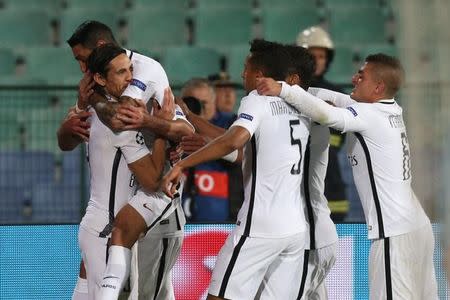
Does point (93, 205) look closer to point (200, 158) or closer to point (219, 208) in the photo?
point (200, 158)

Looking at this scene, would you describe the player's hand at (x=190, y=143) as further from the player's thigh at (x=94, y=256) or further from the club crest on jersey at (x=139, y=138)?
the player's thigh at (x=94, y=256)

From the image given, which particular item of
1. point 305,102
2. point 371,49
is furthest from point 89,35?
point 371,49

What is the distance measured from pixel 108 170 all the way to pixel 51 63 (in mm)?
6444

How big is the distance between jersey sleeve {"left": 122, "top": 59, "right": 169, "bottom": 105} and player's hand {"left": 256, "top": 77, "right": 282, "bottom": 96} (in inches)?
21.0

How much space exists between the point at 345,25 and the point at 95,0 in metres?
3.40

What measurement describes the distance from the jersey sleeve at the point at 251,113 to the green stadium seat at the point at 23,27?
7.46 m

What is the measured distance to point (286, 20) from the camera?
420 inches

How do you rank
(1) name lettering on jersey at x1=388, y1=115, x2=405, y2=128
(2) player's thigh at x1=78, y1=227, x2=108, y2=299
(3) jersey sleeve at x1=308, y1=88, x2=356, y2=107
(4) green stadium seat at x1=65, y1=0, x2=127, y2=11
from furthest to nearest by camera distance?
1. (4) green stadium seat at x1=65, y1=0, x2=127, y2=11
2. (3) jersey sleeve at x1=308, y1=88, x2=356, y2=107
3. (1) name lettering on jersey at x1=388, y1=115, x2=405, y2=128
4. (2) player's thigh at x1=78, y1=227, x2=108, y2=299

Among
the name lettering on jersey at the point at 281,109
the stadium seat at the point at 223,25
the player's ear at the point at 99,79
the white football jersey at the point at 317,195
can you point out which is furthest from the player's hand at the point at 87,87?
the stadium seat at the point at 223,25

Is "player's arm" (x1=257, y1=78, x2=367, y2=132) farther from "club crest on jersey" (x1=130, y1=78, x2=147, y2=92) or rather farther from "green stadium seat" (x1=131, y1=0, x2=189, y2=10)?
"green stadium seat" (x1=131, y1=0, x2=189, y2=10)

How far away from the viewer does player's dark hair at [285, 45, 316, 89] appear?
13.3ft

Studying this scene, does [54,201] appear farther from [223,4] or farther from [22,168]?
[223,4]

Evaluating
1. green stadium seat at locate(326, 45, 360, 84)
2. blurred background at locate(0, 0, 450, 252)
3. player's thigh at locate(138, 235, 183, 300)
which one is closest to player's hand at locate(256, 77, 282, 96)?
player's thigh at locate(138, 235, 183, 300)

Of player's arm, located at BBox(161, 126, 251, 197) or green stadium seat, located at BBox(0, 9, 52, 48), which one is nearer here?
player's arm, located at BBox(161, 126, 251, 197)
